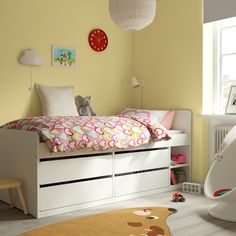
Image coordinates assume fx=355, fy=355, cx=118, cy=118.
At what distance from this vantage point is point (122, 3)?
2494 millimetres

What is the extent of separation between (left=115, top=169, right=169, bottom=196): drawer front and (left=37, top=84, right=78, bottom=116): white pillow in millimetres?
1064

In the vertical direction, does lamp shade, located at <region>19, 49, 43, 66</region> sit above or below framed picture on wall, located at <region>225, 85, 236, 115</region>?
above

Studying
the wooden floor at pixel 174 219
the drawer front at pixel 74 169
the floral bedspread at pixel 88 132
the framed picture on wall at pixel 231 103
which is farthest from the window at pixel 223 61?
the drawer front at pixel 74 169

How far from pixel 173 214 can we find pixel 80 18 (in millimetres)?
2615

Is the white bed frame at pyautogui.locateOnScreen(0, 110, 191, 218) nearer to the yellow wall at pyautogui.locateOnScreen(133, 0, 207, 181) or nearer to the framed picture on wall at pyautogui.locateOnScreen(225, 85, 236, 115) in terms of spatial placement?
the yellow wall at pyautogui.locateOnScreen(133, 0, 207, 181)

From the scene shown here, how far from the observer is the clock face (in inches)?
172

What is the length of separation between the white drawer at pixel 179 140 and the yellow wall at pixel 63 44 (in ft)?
3.69

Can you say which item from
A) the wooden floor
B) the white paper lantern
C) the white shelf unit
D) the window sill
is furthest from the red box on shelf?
the white paper lantern

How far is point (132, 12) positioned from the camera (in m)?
2.49

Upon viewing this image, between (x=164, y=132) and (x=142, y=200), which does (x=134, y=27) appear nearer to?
(x=164, y=132)

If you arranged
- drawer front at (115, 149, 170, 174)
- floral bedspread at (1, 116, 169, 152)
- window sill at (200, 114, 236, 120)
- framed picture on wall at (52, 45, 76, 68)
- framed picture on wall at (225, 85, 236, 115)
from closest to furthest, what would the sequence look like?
floral bedspread at (1, 116, 169, 152) < drawer front at (115, 149, 170, 174) < window sill at (200, 114, 236, 120) < framed picture on wall at (225, 85, 236, 115) < framed picture on wall at (52, 45, 76, 68)

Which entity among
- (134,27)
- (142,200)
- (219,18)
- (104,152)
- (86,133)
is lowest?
(142,200)

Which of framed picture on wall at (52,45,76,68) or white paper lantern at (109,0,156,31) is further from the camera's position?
framed picture on wall at (52,45,76,68)

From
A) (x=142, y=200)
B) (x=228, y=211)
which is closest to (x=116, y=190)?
(x=142, y=200)
